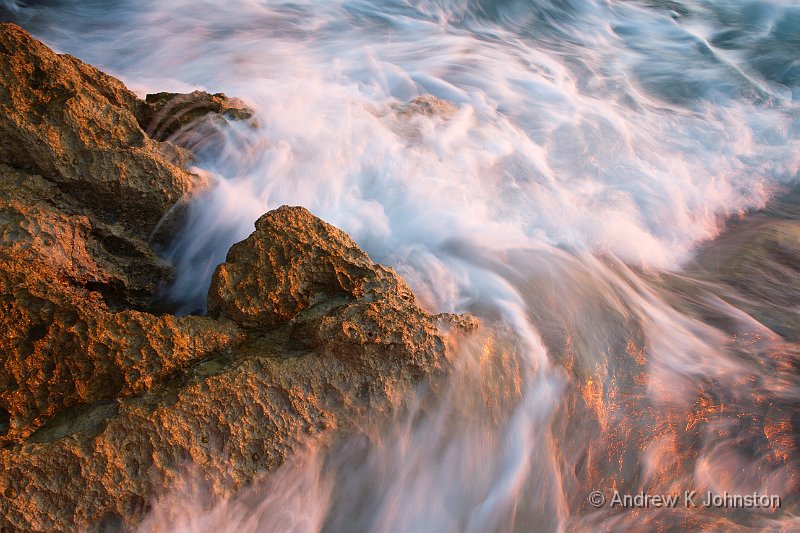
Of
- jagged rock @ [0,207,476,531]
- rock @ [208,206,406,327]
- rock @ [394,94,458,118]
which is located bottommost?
jagged rock @ [0,207,476,531]

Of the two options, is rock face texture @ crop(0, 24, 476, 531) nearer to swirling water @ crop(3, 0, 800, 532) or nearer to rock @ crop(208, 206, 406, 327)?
rock @ crop(208, 206, 406, 327)

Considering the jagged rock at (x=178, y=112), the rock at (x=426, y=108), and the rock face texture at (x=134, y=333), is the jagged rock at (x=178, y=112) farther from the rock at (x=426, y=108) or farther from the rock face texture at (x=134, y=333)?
the rock at (x=426, y=108)

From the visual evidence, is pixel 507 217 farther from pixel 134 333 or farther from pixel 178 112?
pixel 134 333

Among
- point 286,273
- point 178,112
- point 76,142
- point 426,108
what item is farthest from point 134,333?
point 426,108

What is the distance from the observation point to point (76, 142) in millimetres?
2604

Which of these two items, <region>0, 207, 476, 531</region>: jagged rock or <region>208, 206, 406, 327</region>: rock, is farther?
<region>208, 206, 406, 327</region>: rock

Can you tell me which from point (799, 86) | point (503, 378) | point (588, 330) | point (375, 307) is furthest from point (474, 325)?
point (799, 86)

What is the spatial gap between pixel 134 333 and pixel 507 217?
2.50m

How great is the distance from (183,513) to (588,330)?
218 centimetres

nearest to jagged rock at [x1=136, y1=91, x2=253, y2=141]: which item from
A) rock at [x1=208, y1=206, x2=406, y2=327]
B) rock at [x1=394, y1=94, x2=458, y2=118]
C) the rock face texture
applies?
the rock face texture

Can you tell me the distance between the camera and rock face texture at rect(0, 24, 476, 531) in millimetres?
1986

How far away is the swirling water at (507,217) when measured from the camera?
251 centimetres

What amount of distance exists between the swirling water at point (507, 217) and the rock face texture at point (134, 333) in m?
0.18

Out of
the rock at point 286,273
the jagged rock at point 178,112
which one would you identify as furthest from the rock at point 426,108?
the rock at point 286,273
